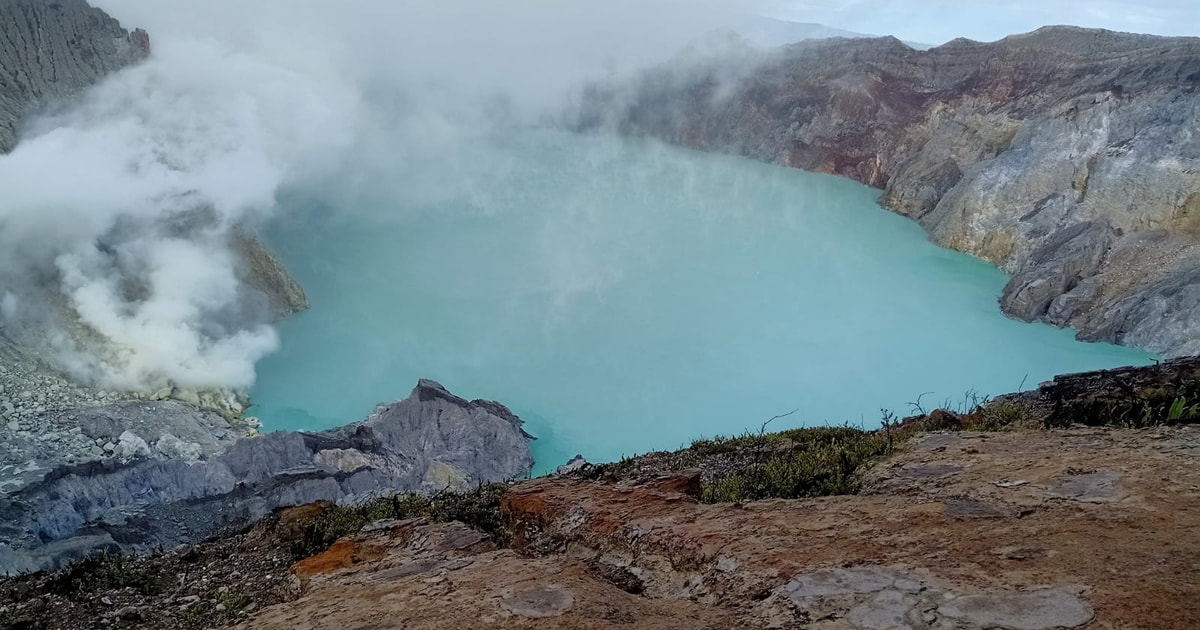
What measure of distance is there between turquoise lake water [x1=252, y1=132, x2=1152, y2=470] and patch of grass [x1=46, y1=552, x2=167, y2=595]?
39.2 ft

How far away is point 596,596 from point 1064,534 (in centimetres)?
205

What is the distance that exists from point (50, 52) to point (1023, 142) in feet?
110

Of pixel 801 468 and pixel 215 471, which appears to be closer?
pixel 801 468

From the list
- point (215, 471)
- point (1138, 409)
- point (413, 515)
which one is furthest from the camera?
point (215, 471)

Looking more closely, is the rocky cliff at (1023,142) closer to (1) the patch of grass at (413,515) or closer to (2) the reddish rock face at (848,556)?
(2) the reddish rock face at (848,556)

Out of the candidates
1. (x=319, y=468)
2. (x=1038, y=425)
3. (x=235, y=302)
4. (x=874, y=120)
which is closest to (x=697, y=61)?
(x=874, y=120)

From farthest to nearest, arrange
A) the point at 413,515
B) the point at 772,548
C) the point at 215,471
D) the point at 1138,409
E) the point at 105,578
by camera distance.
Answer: the point at 215,471 → the point at 413,515 → the point at 1138,409 → the point at 105,578 → the point at 772,548

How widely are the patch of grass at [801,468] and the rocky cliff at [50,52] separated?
20.5m

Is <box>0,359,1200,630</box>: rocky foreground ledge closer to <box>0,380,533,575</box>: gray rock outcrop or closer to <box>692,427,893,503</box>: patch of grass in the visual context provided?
<box>692,427,893,503</box>: patch of grass

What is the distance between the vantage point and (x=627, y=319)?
73.2 feet

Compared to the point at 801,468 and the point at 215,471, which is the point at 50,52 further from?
the point at 801,468

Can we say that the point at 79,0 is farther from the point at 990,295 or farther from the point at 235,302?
the point at 990,295

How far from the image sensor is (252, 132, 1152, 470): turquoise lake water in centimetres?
1866

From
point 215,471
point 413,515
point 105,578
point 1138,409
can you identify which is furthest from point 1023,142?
point 105,578
